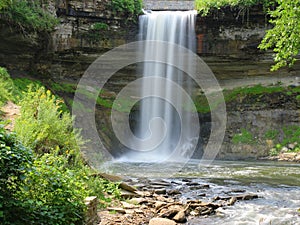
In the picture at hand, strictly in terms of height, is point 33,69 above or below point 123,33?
below

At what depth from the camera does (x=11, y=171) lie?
133 inches

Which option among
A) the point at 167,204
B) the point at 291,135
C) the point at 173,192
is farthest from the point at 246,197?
the point at 291,135

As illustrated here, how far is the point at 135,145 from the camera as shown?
20.8 metres

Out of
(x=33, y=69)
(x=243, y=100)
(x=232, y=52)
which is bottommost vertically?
(x=243, y=100)

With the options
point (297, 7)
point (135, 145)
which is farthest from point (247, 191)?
point (135, 145)

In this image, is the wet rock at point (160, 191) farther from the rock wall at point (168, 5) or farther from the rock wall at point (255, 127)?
the rock wall at point (168, 5)

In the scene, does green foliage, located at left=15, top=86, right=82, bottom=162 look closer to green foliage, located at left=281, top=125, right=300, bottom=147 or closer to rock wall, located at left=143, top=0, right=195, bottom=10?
Result: green foliage, located at left=281, top=125, right=300, bottom=147

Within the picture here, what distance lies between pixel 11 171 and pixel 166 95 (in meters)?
19.9

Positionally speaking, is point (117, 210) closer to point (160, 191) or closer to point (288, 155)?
point (160, 191)

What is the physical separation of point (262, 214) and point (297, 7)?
4.07 metres

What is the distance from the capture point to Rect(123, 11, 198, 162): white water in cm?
2127

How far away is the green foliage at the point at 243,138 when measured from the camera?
20422 millimetres

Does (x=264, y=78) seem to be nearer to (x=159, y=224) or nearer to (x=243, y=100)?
(x=243, y=100)

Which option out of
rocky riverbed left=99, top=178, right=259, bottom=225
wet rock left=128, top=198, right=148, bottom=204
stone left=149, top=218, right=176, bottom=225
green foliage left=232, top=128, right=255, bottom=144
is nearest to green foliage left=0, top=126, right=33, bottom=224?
rocky riverbed left=99, top=178, right=259, bottom=225
